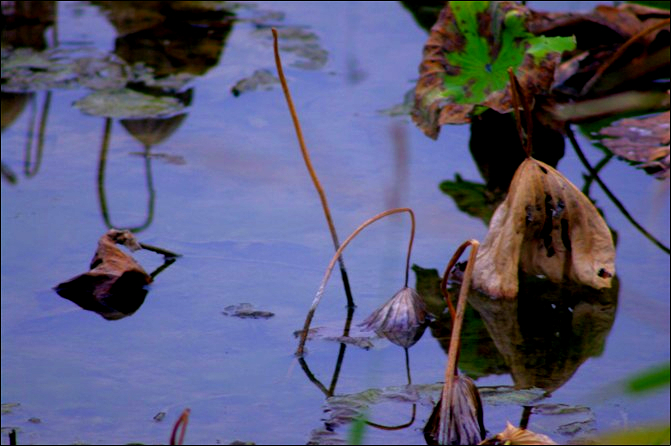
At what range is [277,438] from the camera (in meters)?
1.48

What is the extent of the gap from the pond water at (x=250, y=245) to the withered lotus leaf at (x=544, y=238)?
10cm

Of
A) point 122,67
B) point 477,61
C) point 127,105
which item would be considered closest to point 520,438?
point 477,61

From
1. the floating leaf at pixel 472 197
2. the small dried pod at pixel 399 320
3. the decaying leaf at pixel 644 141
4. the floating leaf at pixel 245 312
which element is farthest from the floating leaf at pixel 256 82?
the small dried pod at pixel 399 320

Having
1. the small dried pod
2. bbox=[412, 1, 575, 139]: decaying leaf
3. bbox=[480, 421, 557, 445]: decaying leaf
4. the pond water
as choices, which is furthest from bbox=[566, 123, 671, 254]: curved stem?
bbox=[480, 421, 557, 445]: decaying leaf

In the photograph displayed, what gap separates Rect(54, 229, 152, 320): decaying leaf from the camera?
1.92m

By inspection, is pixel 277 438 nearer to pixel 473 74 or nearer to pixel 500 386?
pixel 500 386

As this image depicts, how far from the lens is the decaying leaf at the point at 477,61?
2477 mm

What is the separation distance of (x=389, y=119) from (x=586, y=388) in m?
1.27

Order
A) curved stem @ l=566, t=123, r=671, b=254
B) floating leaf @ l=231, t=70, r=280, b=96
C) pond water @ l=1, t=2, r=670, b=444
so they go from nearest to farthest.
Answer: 1. pond water @ l=1, t=2, r=670, b=444
2. curved stem @ l=566, t=123, r=671, b=254
3. floating leaf @ l=231, t=70, r=280, b=96

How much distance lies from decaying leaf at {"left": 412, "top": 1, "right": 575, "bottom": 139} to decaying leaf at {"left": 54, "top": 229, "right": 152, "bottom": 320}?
0.91m

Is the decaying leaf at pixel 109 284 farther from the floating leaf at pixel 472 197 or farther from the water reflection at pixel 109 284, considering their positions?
the floating leaf at pixel 472 197

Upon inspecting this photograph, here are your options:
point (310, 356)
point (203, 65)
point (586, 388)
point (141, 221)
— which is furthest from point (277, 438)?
point (203, 65)

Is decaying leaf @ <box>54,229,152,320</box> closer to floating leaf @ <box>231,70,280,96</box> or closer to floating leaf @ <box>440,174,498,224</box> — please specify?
floating leaf @ <box>440,174,498,224</box>

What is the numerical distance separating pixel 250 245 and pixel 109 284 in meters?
0.31
